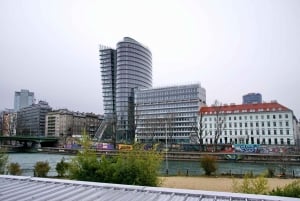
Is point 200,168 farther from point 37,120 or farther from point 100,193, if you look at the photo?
point 37,120

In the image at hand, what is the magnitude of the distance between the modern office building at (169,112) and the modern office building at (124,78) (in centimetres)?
931

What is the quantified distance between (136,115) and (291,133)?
70.8 metres

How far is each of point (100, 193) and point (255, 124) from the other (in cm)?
10190

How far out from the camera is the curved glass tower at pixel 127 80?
147625 millimetres

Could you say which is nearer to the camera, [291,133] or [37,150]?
[291,133]

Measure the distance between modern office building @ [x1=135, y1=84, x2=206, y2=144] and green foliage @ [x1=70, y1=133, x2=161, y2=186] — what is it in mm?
98037

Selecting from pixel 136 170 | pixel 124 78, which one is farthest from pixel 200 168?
pixel 124 78

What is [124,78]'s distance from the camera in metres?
152

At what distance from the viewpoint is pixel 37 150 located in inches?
4067

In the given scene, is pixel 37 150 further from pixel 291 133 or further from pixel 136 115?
pixel 291 133

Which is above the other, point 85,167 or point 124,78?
point 124,78

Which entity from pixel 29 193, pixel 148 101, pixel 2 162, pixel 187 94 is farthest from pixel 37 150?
pixel 29 193

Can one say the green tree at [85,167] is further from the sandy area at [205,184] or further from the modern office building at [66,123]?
the modern office building at [66,123]

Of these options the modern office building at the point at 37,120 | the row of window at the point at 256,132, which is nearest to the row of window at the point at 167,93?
the row of window at the point at 256,132
